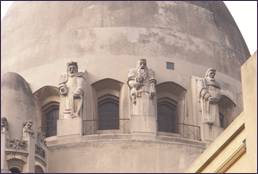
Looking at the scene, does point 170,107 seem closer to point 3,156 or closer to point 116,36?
point 116,36

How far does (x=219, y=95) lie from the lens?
33.7 metres

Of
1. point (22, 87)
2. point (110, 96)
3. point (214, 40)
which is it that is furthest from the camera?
point (214, 40)

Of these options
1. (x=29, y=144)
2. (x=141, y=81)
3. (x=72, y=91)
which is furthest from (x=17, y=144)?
(x=141, y=81)

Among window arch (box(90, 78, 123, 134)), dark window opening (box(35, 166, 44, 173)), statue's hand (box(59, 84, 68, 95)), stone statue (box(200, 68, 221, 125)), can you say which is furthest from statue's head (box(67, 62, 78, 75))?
dark window opening (box(35, 166, 44, 173))

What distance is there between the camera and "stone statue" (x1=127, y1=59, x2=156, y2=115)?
105ft

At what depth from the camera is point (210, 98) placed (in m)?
33.3

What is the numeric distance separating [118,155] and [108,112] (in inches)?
88.1

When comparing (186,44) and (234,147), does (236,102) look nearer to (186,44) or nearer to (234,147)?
(186,44)

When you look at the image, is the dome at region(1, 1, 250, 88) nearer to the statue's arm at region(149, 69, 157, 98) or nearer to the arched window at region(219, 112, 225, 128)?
the statue's arm at region(149, 69, 157, 98)

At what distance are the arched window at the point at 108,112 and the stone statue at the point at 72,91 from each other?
80 cm

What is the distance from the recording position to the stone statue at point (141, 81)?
32.2 m

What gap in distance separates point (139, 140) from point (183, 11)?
5837 millimetres

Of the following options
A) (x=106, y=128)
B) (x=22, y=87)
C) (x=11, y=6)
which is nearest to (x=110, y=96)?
Result: (x=106, y=128)

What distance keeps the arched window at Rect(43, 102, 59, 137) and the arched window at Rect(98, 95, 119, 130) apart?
127 cm
